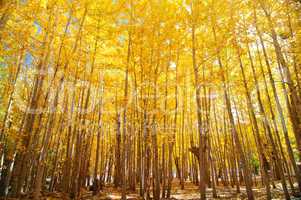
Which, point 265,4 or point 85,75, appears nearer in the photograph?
point 265,4

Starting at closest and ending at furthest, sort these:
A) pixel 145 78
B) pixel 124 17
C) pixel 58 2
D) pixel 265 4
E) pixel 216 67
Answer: pixel 265 4
pixel 58 2
pixel 124 17
pixel 145 78
pixel 216 67

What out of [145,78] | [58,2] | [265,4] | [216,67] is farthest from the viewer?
[216,67]

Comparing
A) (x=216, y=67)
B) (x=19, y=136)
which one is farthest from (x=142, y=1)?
(x=19, y=136)

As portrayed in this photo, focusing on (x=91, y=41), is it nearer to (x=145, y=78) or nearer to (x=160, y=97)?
(x=145, y=78)

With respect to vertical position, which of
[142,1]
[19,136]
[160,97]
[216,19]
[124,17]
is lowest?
[19,136]

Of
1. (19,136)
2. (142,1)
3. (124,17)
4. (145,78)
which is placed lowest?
(19,136)

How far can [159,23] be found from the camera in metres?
8.05

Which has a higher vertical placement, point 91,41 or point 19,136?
point 91,41

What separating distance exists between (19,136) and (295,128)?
853cm

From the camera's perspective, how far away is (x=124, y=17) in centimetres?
789

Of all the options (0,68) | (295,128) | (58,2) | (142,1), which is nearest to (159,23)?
(142,1)

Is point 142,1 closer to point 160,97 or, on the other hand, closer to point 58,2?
point 58,2

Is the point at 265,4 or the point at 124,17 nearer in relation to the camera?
the point at 265,4

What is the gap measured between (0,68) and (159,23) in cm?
706
